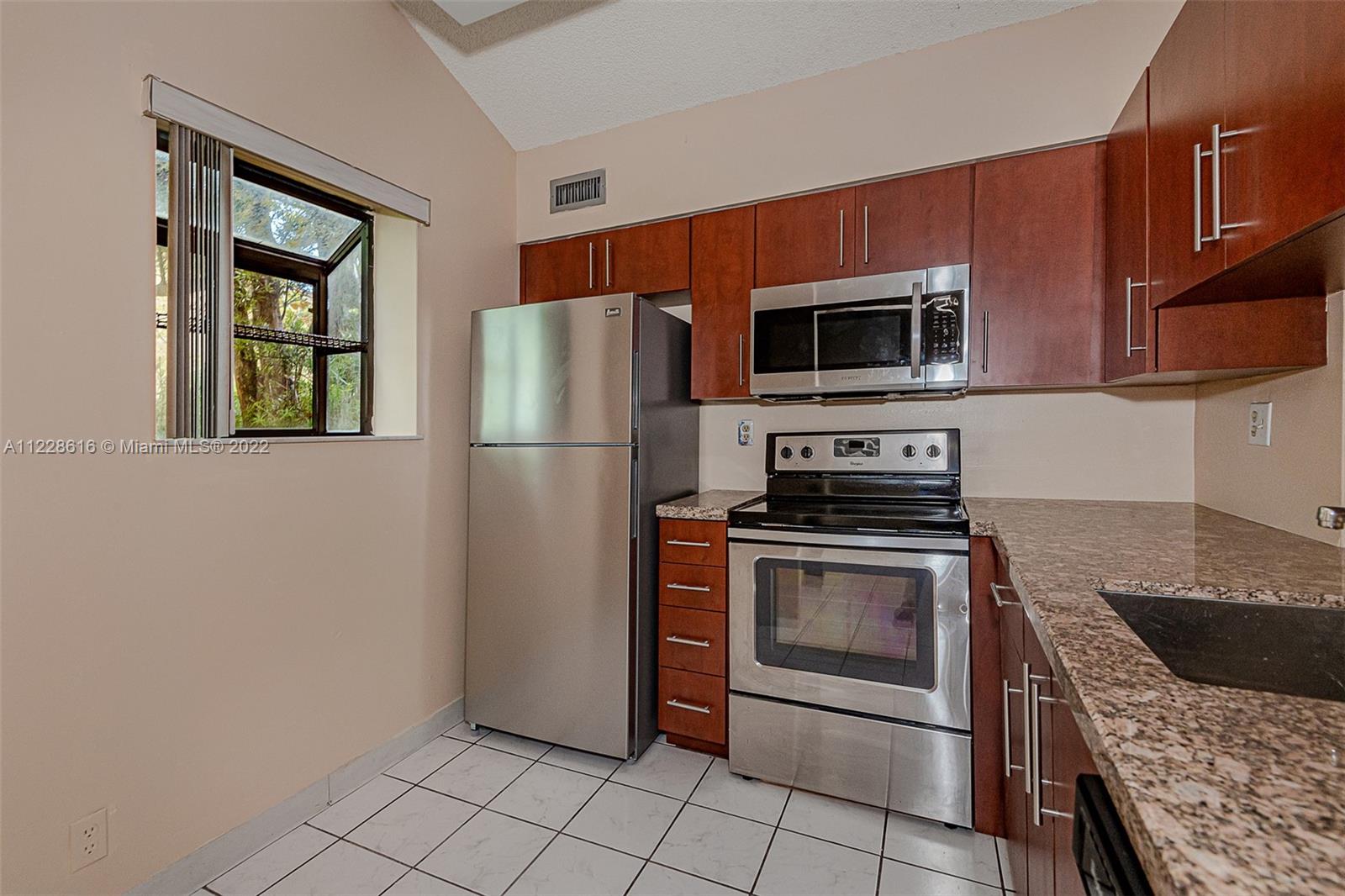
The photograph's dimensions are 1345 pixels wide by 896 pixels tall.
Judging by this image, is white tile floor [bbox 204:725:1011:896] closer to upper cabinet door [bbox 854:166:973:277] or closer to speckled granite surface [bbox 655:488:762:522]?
speckled granite surface [bbox 655:488:762:522]

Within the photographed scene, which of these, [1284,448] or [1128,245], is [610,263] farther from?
[1284,448]

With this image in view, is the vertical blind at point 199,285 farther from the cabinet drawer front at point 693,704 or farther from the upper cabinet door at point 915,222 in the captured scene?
the upper cabinet door at point 915,222

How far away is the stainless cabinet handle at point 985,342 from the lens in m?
2.09

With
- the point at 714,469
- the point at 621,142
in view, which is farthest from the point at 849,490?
the point at 621,142

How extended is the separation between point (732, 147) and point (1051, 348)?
146cm

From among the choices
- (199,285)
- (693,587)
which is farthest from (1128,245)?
(199,285)

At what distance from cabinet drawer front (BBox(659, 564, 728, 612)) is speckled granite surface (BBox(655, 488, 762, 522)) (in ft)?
0.61

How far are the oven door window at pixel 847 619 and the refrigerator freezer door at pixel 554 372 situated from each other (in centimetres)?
77

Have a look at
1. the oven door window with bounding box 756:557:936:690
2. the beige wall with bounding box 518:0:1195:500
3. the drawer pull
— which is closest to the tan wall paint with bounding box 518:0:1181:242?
the beige wall with bounding box 518:0:1195:500

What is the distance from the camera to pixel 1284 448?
1.55m

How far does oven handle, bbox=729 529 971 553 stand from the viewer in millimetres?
1819

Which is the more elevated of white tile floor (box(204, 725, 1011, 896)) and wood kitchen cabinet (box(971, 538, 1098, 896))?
wood kitchen cabinet (box(971, 538, 1098, 896))

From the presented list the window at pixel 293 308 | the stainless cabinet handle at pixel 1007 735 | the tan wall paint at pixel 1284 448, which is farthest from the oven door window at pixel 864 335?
the window at pixel 293 308

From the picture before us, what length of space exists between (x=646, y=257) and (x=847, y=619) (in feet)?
5.61
